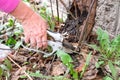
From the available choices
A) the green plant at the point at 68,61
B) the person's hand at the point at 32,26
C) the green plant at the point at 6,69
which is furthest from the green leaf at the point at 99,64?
the green plant at the point at 6,69

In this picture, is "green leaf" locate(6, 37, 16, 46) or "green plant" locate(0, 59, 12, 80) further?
"green leaf" locate(6, 37, 16, 46)

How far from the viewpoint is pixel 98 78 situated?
1801 mm

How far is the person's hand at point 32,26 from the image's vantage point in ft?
4.96

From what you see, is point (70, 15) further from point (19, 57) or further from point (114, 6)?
point (19, 57)

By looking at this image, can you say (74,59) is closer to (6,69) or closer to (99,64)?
(99,64)

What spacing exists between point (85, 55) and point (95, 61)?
0.10m

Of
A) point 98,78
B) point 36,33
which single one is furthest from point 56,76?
point 36,33

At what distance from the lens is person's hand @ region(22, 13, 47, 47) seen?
4.96 ft

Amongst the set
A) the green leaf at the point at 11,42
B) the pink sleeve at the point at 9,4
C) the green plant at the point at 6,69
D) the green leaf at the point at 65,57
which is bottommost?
the green plant at the point at 6,69

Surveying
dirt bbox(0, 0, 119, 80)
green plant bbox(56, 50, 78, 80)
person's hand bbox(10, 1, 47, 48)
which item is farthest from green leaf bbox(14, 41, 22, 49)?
person's hand bbox(10, 1, 47, 48)

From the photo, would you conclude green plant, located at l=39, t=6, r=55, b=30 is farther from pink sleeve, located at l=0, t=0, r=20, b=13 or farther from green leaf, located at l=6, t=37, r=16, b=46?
pink sleeve, located at l=0, t=0, r=20, b=13

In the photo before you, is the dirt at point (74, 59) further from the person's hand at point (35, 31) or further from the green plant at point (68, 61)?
the person's hand at point (35, 31)

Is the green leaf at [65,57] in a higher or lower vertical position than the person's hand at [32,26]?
lower

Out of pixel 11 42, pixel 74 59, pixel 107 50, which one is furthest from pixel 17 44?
pixel 107 50
